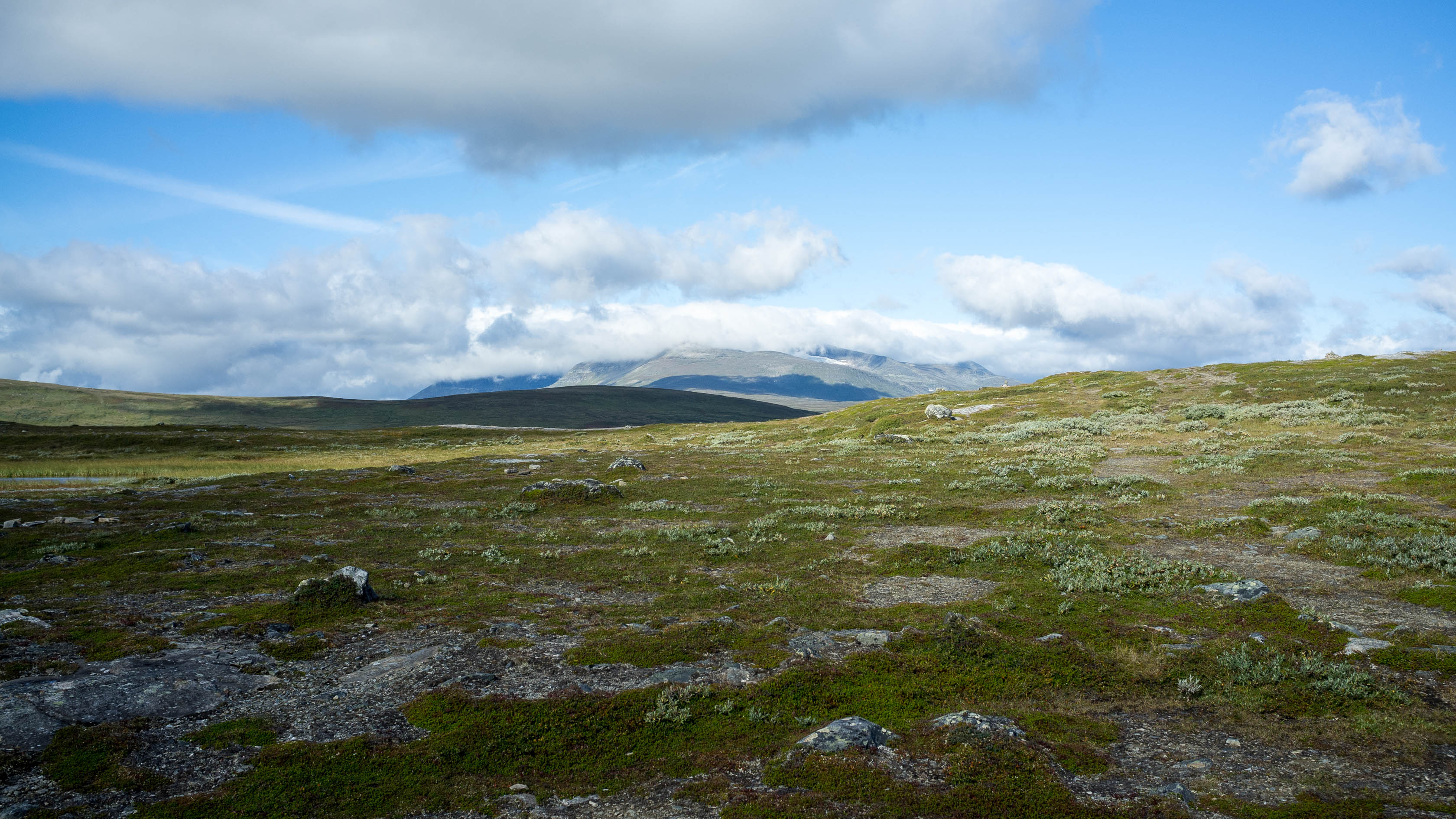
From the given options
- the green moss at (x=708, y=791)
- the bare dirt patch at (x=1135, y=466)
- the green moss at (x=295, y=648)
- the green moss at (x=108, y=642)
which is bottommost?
the green moss at (x=708, y=791)

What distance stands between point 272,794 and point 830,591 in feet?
48.5

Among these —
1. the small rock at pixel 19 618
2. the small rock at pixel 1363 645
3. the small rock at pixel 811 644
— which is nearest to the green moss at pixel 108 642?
the small rock at pixel 19 618

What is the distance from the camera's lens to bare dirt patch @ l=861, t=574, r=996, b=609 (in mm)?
19672

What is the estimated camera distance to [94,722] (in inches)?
468

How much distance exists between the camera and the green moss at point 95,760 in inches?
404

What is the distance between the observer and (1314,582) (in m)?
19.6

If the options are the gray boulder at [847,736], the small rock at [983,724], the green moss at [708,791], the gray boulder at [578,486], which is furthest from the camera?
the gray boulder at [578,486]

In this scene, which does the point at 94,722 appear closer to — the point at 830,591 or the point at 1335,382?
the point at 830,591

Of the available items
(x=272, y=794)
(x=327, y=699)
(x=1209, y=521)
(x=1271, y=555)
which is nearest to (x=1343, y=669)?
(x=1271, y=555)

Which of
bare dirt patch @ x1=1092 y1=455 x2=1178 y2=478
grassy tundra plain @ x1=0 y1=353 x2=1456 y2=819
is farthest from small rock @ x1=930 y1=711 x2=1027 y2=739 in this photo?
bare dirt patch @ x1=1092 y1=455 x2=1178 y2=478

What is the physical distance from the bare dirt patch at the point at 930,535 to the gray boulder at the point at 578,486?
18.5m

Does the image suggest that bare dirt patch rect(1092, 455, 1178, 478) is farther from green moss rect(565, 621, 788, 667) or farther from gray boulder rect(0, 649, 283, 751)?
gray boulder rect(0, 649, 283, 751)

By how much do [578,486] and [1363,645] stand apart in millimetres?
35388

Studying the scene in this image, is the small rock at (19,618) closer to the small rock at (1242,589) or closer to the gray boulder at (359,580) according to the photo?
the gray boulder at (359,580)
